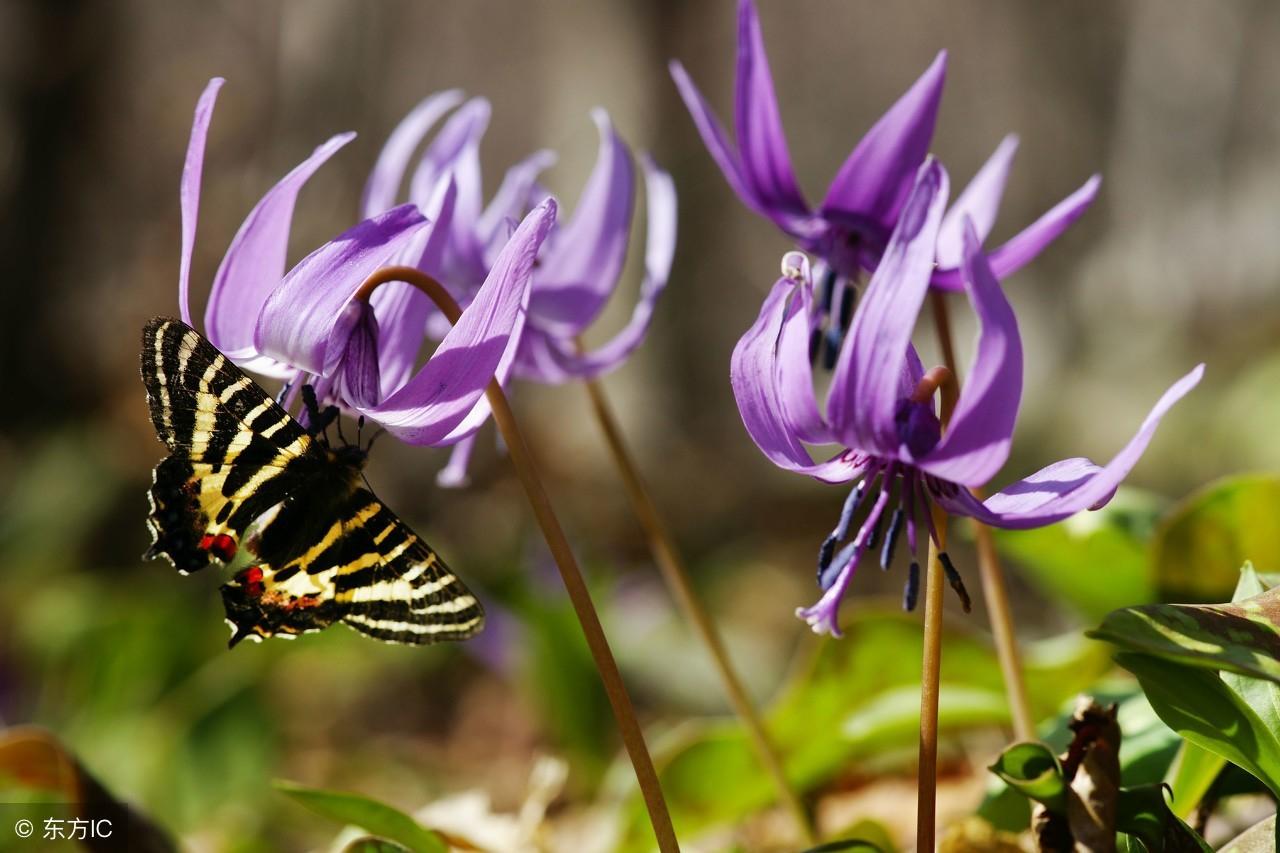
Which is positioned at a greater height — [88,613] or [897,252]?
[897,252]

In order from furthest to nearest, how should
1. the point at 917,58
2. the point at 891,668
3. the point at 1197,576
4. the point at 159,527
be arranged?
the point at 917,58 → the point at 891,668 → the point at 1197,576 → the point at 159,527

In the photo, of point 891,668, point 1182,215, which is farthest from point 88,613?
point 1182,215

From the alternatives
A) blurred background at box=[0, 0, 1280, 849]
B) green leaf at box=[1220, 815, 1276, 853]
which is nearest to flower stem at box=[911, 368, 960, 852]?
green leaf at box=[1220, 815, 1276, 853]

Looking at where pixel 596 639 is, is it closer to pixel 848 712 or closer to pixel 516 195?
pixel 516 195

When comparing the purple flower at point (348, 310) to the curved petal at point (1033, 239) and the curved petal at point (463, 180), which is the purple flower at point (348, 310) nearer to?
the curved petal at point (463, 180)

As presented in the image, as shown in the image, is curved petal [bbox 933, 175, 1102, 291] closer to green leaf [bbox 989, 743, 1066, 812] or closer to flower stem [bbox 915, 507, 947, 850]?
flower stem [bbox 915, 507, 947, 850]

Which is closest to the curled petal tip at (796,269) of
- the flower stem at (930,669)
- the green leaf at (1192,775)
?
the flower stem at (930,669)

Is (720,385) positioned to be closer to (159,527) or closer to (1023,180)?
(1023,180)
